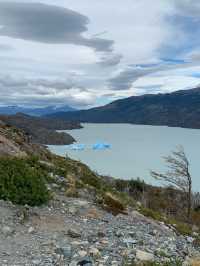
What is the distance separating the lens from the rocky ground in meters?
7.74

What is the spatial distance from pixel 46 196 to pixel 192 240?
14.4 ft

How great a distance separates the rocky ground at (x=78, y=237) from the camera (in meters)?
7.74

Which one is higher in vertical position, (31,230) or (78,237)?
(31,230)

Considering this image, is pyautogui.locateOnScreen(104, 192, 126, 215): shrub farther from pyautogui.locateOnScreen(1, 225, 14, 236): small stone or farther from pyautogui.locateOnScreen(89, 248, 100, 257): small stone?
pyautogui.locateOnScreen(1, 225, 14, 236): small stone

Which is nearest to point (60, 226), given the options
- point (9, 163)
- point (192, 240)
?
point (9, 163)

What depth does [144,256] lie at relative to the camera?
316 inches

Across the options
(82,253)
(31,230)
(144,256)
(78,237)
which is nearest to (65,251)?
(82,253)

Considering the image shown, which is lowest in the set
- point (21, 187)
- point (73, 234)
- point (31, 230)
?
point (73, 234)

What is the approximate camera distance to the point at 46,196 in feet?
34.7

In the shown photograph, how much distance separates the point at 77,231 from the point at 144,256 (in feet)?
6.65

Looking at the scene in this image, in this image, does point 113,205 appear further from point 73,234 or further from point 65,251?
point 65,251

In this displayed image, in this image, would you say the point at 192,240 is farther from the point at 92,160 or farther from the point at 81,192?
A: the point at 92,160

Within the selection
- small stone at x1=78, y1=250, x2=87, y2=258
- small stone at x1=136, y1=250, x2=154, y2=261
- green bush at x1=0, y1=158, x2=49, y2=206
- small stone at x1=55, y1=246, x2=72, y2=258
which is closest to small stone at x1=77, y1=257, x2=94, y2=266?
small stone at x1=78, y1=250, x2=87, y2=258

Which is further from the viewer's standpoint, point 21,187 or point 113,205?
point 113,205
